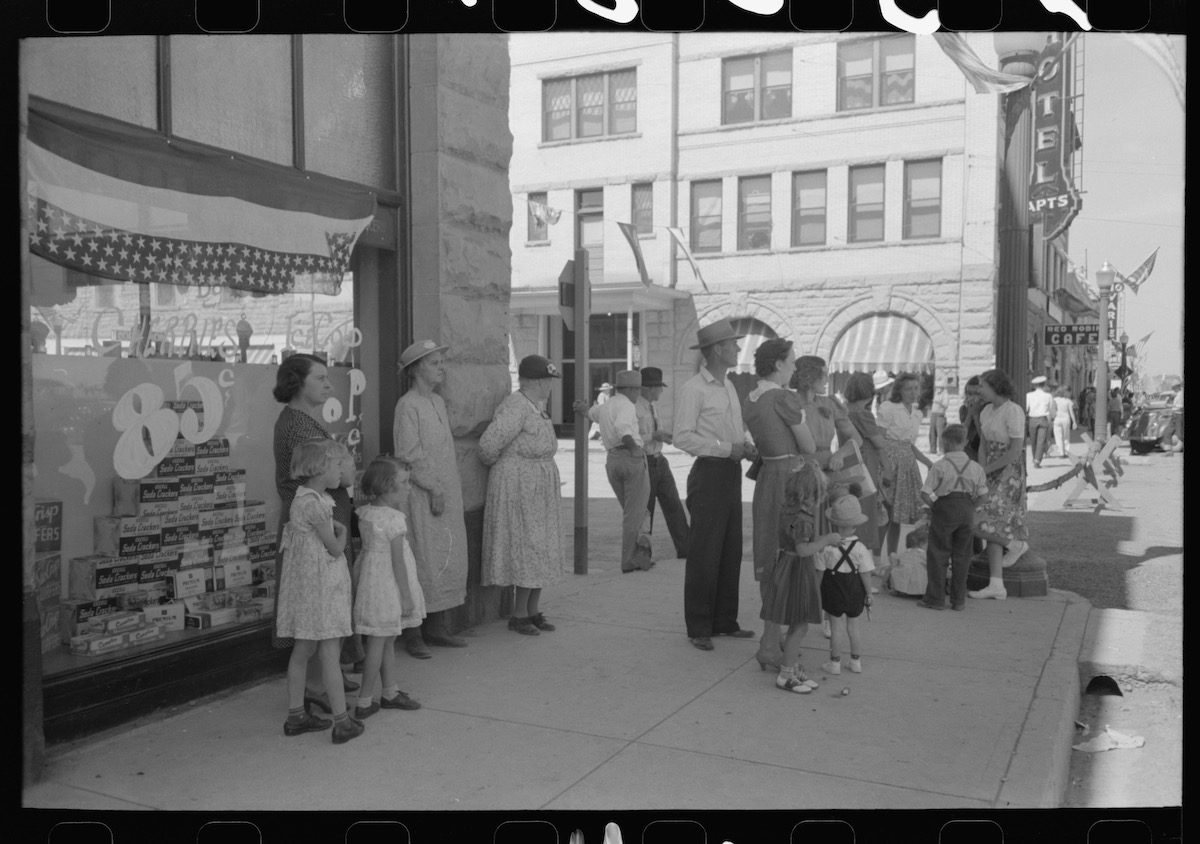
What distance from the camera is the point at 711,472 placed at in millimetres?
6453

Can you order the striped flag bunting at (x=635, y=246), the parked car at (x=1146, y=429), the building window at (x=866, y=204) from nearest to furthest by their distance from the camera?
the parked car at (x=1146, y=429), the striped flag bunting at (x=635, y=246), the building window at (x=866, y=204)

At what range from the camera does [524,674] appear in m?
5.72

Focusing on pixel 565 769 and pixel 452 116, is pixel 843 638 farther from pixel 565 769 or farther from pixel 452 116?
pixel 452 116

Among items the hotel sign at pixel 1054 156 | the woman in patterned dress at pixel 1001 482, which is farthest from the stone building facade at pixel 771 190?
the woman in patterned dress at pixel 1001 482

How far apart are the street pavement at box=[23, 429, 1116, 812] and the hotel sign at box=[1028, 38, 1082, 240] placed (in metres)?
13.8

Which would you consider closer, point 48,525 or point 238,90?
point 48,525

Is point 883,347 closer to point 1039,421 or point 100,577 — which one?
point 1039,421

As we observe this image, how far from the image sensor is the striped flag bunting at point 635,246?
25.8m

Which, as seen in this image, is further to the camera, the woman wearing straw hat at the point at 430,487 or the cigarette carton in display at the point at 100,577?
the woman wearing straw hat at the point at 430,487

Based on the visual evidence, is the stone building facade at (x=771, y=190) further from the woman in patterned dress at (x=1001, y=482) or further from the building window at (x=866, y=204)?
the woman in patterned dress at (x=1001, y=482)

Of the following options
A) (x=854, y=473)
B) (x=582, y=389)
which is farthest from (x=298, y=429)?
(x=582, y=389)

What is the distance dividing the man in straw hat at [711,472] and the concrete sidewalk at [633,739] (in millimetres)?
362

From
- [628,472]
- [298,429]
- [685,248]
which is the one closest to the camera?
[298,429]

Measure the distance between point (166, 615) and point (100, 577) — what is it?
412 mm
